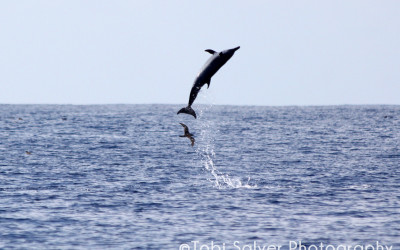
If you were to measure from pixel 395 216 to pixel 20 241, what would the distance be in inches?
577

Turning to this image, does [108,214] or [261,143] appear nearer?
[108,214]

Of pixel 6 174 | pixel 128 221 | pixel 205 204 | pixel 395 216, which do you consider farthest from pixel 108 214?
pixel 6 174

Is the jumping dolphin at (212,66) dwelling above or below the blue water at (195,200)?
above

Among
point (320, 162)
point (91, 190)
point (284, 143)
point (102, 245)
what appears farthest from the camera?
point (284, 143)

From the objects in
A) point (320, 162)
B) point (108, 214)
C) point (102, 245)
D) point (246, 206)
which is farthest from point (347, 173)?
→ point (102, 245)

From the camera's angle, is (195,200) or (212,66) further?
(195,200)

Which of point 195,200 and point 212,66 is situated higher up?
point 212,66

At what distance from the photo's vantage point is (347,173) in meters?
45.3

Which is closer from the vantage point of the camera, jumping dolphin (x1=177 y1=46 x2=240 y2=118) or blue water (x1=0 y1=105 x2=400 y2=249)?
jumping dolphin (x1=177 y1=46 x2=240 y2=118)

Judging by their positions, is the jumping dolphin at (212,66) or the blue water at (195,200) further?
→ the blue water at (195,200)

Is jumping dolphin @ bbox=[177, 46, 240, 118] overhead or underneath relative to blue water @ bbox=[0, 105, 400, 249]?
overhead

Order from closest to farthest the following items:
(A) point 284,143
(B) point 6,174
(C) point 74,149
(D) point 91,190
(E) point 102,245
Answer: (E) point 102,245 → (D) point 91,190 → (B) point 6,174 → (C) point 74,149 → (A) point 284,143

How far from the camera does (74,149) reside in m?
66.4

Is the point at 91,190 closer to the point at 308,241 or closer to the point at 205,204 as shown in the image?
the point at 205,204
